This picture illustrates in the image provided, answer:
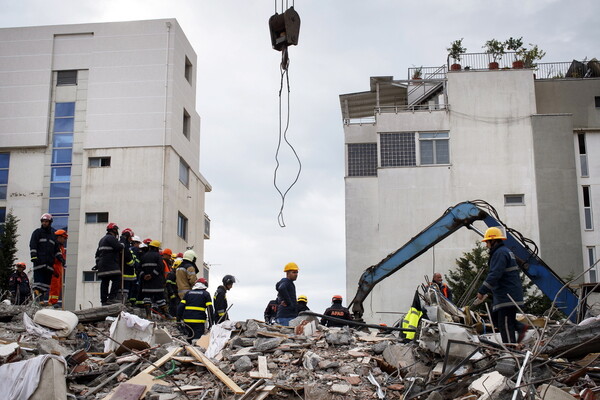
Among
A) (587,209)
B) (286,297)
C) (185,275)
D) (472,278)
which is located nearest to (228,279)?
(286,297)

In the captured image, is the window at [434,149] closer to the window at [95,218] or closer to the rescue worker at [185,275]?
the window at [95,218]

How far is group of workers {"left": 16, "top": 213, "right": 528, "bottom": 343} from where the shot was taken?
43.0ft

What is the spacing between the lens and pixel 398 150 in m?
32.1

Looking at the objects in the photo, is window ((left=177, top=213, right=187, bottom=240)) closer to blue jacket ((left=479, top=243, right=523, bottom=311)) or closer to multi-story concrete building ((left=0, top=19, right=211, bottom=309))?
multi-story concrete building ((left=0, top=19, right=211, bottom=309))

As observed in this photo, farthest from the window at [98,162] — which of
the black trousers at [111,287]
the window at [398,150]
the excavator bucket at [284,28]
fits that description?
the excavator bucket at [284,28]

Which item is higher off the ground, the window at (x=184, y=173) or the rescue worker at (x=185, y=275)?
the window at (x=184, y=173)

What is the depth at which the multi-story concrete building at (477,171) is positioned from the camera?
3134 centimetres

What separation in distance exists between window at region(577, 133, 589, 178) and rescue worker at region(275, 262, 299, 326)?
912 inches

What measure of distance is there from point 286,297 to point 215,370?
129 inches

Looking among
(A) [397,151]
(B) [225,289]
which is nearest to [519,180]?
(A) [397,151]

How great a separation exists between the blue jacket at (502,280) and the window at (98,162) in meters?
27.8

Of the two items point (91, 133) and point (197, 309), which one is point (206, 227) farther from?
point (197, 309)

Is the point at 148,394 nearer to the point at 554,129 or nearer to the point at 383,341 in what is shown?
the point at 383,341

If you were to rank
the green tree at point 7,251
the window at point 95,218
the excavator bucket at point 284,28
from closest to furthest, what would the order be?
the excavator bucket at point 284,28, the green tree at point 7,251, the window at point 95,218
